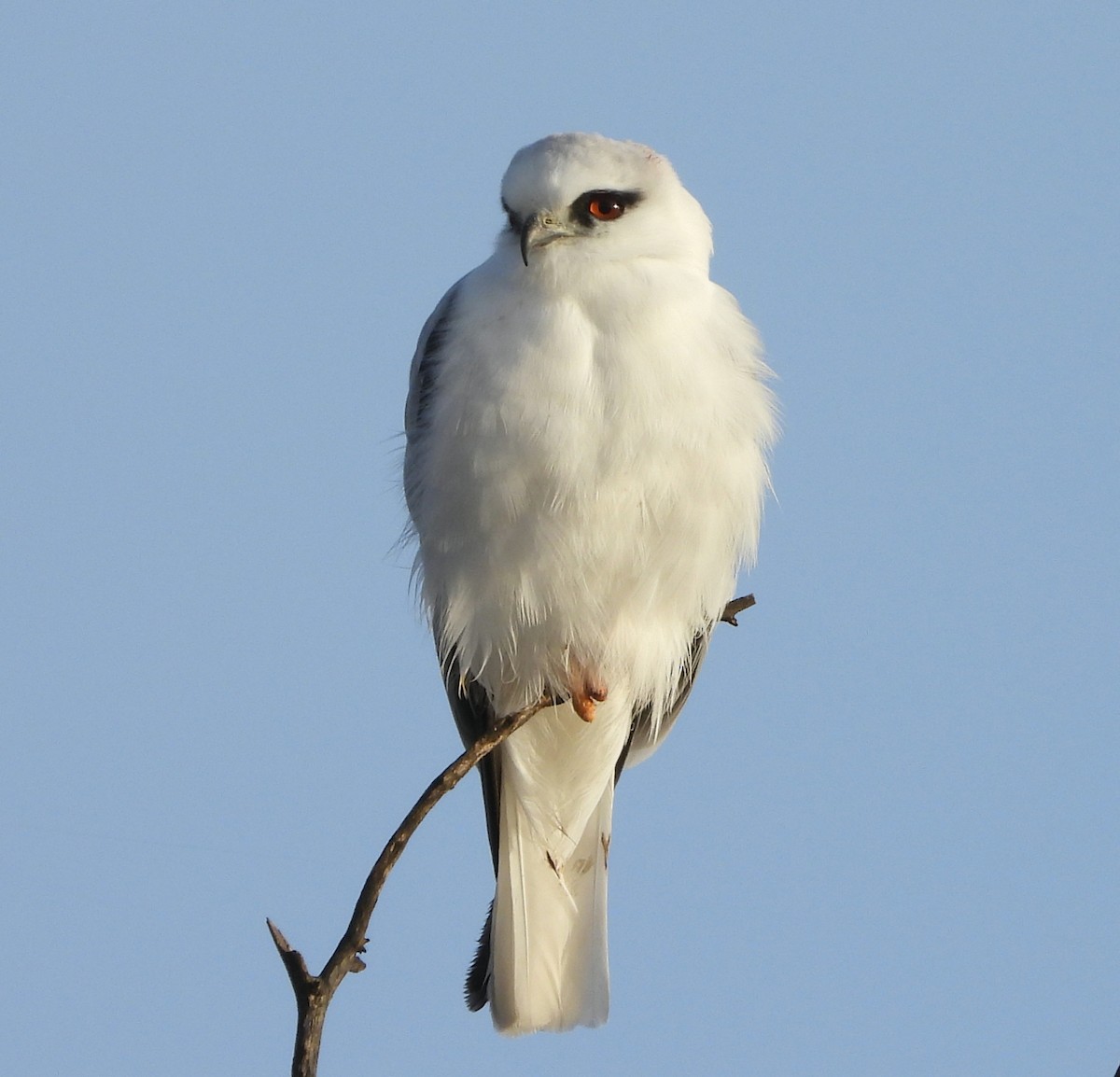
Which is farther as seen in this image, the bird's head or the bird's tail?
the bird's tail

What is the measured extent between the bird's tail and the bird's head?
180cm

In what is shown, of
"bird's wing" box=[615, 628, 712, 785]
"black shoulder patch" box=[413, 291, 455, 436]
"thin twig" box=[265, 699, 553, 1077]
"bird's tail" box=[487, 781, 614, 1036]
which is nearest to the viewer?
"thin twig" box=[265, 699, 553, 1077]

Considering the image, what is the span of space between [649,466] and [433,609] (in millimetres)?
831

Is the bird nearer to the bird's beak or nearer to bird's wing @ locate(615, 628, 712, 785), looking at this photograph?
the bird's beak

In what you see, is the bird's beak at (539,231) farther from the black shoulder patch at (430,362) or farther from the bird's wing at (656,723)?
the bird's wing at (656,723)

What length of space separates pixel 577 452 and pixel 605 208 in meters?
0.70

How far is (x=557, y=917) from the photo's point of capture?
527 cm

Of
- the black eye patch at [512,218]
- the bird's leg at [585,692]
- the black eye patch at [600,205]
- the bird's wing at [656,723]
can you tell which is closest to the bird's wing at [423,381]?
the black eye patch at [512,218]

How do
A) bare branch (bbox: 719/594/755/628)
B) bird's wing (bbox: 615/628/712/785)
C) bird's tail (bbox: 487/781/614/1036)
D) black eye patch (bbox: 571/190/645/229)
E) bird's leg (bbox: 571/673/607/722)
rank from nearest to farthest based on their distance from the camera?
1. bare branch (bbox: 719/594/755/628)
2. black eye patch (bbox: 571/190/645/229)
3. bird's leg (bbox: 571/673/607/722)
4. bird's tail (bbox: 487/781/614/1036)
5. bird's wing (bbox: 615/628/712/785)

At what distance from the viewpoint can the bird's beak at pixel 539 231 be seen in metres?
4.47

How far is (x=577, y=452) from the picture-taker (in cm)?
440

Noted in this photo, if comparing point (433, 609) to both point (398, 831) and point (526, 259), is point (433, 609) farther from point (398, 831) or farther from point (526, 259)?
point (398, 831)

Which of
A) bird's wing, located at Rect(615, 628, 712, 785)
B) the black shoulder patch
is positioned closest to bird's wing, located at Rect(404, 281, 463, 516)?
the black shoulder patch

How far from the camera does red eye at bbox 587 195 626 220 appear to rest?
456 centimetres
